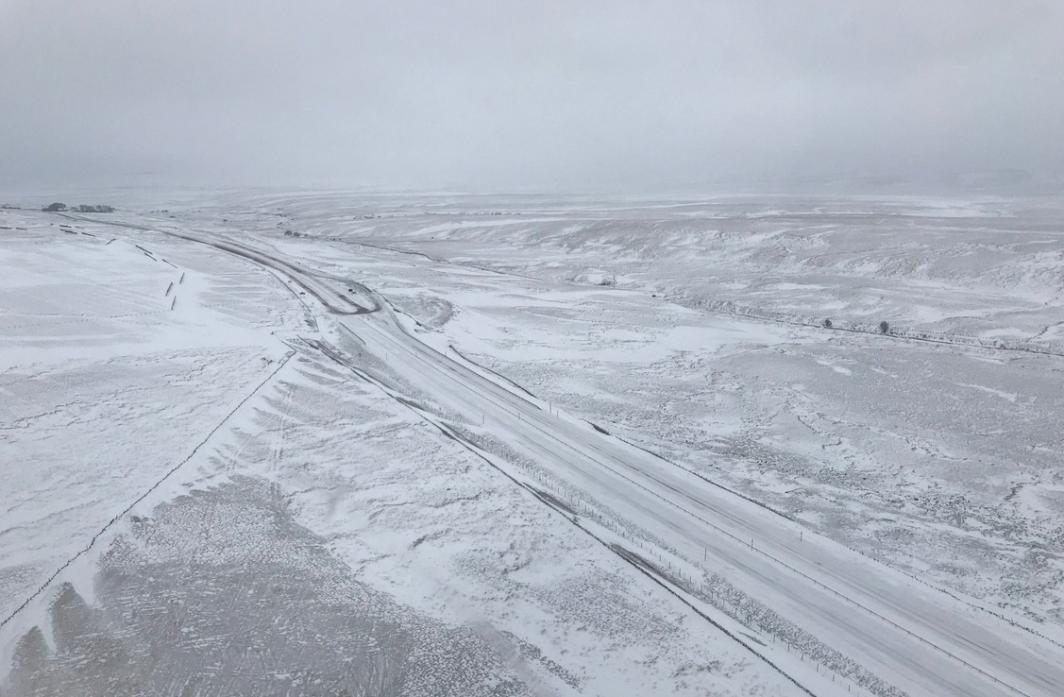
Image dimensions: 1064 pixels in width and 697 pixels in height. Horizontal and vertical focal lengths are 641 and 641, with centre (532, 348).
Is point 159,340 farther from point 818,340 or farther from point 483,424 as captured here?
point 818,340

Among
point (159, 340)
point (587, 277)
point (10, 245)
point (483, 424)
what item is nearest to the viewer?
point (483, 424)

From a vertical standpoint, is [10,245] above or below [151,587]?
above

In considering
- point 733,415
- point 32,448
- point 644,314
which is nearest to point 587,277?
point 644,314

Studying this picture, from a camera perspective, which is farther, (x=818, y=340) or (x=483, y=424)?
(x=818, y=340)

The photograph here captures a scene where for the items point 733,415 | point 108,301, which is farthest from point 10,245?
point 733,415

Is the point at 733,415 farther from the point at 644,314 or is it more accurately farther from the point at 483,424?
the point at 644,314

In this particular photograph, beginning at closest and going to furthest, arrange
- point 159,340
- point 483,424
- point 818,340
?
point 483,424 < point 159,340 < point 818,340
